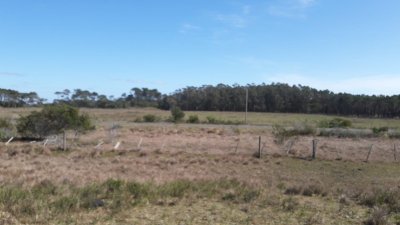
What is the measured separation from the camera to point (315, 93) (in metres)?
175

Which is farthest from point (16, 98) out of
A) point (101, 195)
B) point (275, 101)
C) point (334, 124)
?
point (101, 195)

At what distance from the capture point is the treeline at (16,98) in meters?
171

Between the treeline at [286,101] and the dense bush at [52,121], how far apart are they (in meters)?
131

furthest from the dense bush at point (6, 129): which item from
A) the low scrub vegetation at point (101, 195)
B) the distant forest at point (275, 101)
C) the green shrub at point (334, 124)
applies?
the distant forest at point (275, 101)

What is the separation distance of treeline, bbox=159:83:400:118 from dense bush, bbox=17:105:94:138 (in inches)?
5162

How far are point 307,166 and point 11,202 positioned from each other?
19.4m

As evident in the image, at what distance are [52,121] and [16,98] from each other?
496ft

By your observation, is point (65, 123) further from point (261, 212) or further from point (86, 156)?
point (261, 212)

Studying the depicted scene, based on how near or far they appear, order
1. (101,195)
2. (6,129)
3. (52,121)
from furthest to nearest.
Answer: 1. (6,129)
2. (52,121)
3. (101,195)

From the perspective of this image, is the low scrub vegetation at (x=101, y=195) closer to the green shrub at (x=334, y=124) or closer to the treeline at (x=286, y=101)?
the green shrub at (x=334, y=124)

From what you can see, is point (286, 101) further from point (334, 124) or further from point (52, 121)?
point (52, 121)

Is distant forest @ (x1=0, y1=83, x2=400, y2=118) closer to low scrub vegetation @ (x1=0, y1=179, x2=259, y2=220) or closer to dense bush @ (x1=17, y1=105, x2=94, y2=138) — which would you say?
dense bush @ (x1=17, y1=105, x2=94, y2=138)

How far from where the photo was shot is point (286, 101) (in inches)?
6708

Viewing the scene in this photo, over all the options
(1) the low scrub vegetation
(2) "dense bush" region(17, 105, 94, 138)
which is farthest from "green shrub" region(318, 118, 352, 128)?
(1) the low scrub vegetation
